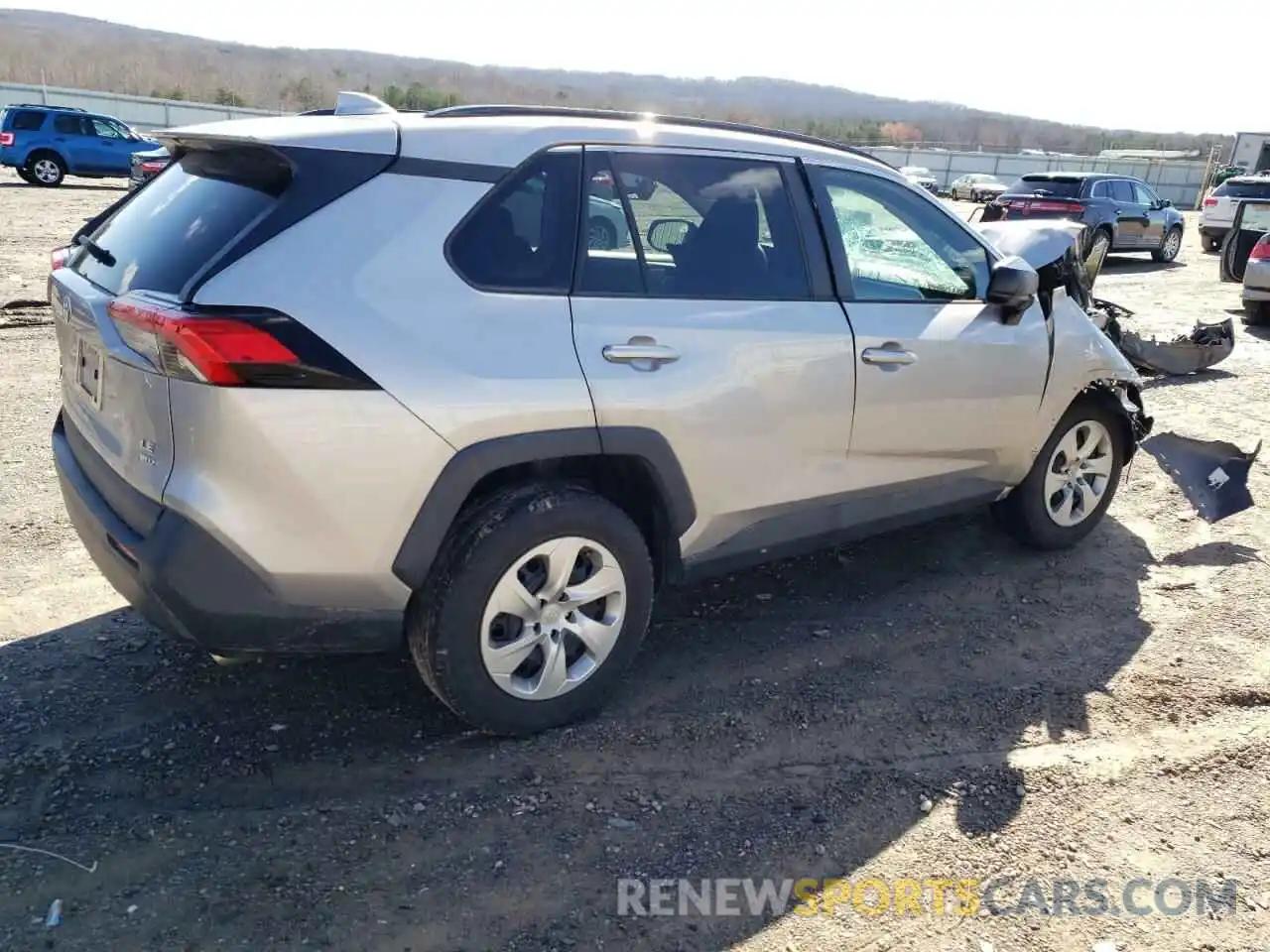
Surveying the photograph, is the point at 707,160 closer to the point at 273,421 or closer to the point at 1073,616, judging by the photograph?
the point at 273,421

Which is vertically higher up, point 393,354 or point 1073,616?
point 393,354

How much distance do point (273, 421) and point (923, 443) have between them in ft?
8.16

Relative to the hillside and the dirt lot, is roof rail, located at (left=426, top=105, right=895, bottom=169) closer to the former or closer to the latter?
the dirt lot

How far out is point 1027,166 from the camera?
5331cm

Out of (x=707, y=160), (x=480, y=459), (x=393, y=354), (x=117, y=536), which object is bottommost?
(x=117, y=536)

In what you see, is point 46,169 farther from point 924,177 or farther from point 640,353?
point 924,177

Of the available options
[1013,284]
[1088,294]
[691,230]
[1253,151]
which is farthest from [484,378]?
[1253,151]

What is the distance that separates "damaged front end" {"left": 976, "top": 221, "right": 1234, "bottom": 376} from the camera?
4.57 metres

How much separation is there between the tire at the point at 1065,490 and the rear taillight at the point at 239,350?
10.6 feet

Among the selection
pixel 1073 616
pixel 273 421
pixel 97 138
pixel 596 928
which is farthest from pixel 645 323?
pixel 97 138

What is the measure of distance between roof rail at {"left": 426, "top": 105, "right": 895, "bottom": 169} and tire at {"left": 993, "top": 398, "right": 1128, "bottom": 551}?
162 cm

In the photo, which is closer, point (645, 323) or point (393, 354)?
point (393, 354)

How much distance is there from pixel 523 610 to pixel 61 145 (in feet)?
80.3

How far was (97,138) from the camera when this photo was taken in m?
23.1
